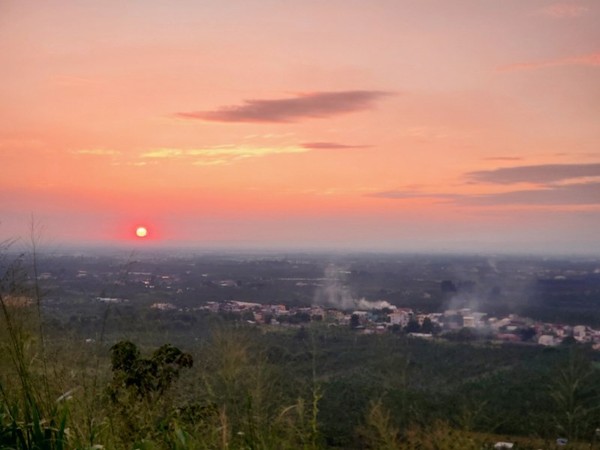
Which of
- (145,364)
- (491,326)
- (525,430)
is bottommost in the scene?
→ (491,326)

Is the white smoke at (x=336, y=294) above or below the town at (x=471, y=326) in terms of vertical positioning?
above

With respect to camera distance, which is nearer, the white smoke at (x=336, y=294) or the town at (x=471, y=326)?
the white smoke at (x=336, y=294)

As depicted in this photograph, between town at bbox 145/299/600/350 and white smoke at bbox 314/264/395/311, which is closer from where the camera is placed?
white smoke at bbox 314/264/395/311

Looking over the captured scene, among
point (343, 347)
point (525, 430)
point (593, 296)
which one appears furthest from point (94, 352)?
point (593, 296)

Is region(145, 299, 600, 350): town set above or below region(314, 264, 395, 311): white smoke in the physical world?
below

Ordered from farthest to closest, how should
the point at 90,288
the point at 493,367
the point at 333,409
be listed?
the point at 493,367
the point at 333,409
the point at 90,288

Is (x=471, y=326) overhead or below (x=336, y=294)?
below

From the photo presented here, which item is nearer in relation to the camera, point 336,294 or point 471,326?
point 336,294

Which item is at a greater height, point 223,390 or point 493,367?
point 223,390

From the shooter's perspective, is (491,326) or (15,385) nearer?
(15,385)

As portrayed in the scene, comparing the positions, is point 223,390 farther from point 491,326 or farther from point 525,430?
point 491,326

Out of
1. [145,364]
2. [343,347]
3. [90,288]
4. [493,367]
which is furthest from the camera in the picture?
[493,367]
